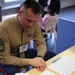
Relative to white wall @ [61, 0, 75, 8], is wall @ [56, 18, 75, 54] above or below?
above

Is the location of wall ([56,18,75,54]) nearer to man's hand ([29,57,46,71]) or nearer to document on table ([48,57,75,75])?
document on table ([48,57,75,75])

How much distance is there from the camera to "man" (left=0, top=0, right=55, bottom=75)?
4.73 feet

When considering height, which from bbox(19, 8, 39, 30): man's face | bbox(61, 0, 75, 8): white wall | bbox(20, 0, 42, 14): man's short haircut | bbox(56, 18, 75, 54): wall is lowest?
bbox(61, 0, 75, 8): white wall

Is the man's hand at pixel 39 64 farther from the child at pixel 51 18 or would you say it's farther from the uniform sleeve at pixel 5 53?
the child at pixel 51 18

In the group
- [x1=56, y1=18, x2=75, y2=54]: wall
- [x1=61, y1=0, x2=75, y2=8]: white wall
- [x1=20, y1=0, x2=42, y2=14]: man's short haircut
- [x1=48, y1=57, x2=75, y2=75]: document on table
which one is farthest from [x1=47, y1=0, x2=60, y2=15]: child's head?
[x1=61, y1=0, x2=75, y2=8]: white wall

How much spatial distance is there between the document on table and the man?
94 mm

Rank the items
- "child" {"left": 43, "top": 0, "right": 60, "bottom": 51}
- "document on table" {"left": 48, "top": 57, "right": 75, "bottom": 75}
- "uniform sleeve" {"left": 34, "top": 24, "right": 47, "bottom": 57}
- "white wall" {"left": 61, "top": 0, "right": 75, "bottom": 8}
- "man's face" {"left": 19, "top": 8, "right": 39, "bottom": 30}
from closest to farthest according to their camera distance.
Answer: "document on table" {"left": 48, "top": 57, "right": 75, "bottom": 75}
"man's face" {"left": 19, "top": 8, "right": 39, "bottom": 30}
"uniform sleeve" {"left": 34, "top": 24, "right": 47, "bottom": 57}
"child" {"left": 43, "top": 0, "right": 60, "bottom": 51}
"white wall" {"left": 61, "top": 0, "right": 75, "bottom": 8}

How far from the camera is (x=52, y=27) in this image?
3.24 meters

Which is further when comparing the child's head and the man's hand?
the child's head

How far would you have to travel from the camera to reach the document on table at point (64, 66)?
50.6 inches

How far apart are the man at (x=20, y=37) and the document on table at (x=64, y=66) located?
0.09 m

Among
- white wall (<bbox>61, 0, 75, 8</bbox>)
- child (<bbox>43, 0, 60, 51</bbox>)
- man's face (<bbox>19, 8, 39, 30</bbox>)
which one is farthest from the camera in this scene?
white wall (<bbox>61, 0, 75, 8</bbox>)

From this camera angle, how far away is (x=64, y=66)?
1.35m

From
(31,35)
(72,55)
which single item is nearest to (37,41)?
(31,35)
